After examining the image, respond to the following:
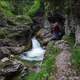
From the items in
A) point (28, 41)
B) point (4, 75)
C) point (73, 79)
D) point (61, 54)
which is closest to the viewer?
point (73, 79)

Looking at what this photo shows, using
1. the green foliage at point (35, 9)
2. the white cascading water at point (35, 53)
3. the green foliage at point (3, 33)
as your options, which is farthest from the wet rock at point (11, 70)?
the green foliage at point (35, 9)

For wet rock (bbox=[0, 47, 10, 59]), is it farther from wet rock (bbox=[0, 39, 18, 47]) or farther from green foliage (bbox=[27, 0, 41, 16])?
green foliage (bbox=[27, 0, 41, 16])

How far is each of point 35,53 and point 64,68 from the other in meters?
14.1

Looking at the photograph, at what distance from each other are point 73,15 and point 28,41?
13582 millimetres

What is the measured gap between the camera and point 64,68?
9422 mm

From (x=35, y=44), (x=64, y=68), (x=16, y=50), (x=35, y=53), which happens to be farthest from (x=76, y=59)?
(x=35, y=44)

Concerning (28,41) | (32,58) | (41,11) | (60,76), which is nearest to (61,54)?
(60,76)

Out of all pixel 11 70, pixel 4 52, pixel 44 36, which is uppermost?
pixel 11 70

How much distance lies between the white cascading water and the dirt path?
10015 mm

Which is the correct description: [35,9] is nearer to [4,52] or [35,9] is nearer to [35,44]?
[35,44]

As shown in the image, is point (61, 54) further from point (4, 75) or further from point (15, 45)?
point (15, 45)

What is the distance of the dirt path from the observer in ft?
29.0

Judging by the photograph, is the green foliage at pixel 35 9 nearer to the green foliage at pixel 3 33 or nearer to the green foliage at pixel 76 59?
the green foliage at pixel 3 33

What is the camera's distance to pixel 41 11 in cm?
3731
